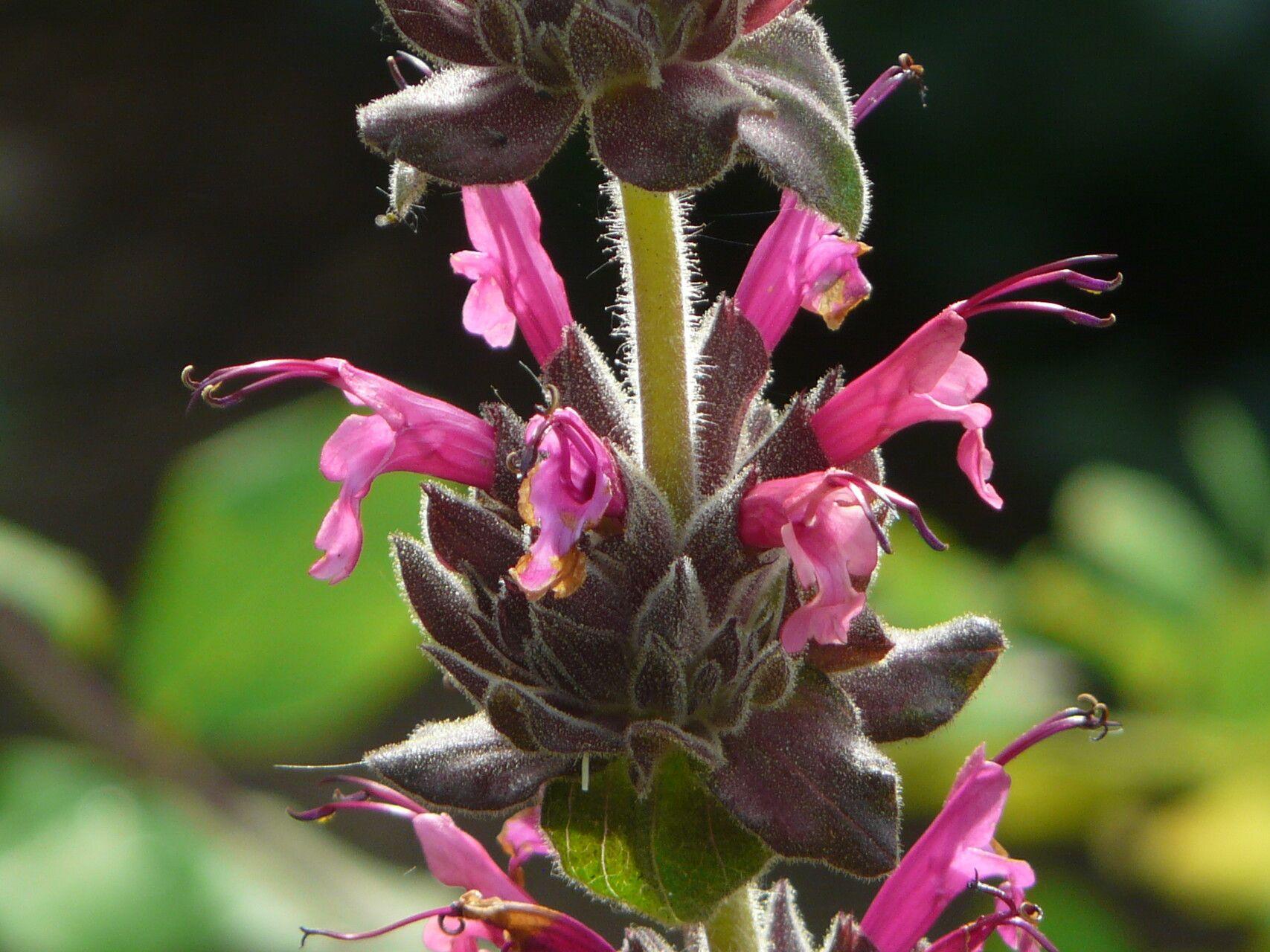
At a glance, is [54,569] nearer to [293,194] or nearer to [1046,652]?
[1046,652]

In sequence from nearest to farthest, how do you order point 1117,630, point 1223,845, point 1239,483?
point 1223,845 → point 1117,630 → point 1239,483

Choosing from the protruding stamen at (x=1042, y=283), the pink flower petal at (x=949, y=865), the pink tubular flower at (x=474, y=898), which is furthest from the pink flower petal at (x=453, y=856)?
the protruding stamen at (x=1042, y=283)

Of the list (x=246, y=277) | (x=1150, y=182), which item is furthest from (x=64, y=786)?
(x=246, y=277)

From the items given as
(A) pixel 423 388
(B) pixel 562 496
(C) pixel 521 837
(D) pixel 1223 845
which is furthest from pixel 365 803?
(A) pixel 423 388

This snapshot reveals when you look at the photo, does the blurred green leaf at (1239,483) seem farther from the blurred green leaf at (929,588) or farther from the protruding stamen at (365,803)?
the protruding stamen at (365,803)

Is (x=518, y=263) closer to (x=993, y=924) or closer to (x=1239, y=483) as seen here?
(x=993, y=924)

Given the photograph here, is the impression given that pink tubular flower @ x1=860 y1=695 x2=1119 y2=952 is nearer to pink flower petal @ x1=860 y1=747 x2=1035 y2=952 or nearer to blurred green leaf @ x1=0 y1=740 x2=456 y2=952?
pink flower petal @ x1=860 y1=747 x2=1035 y2=952
